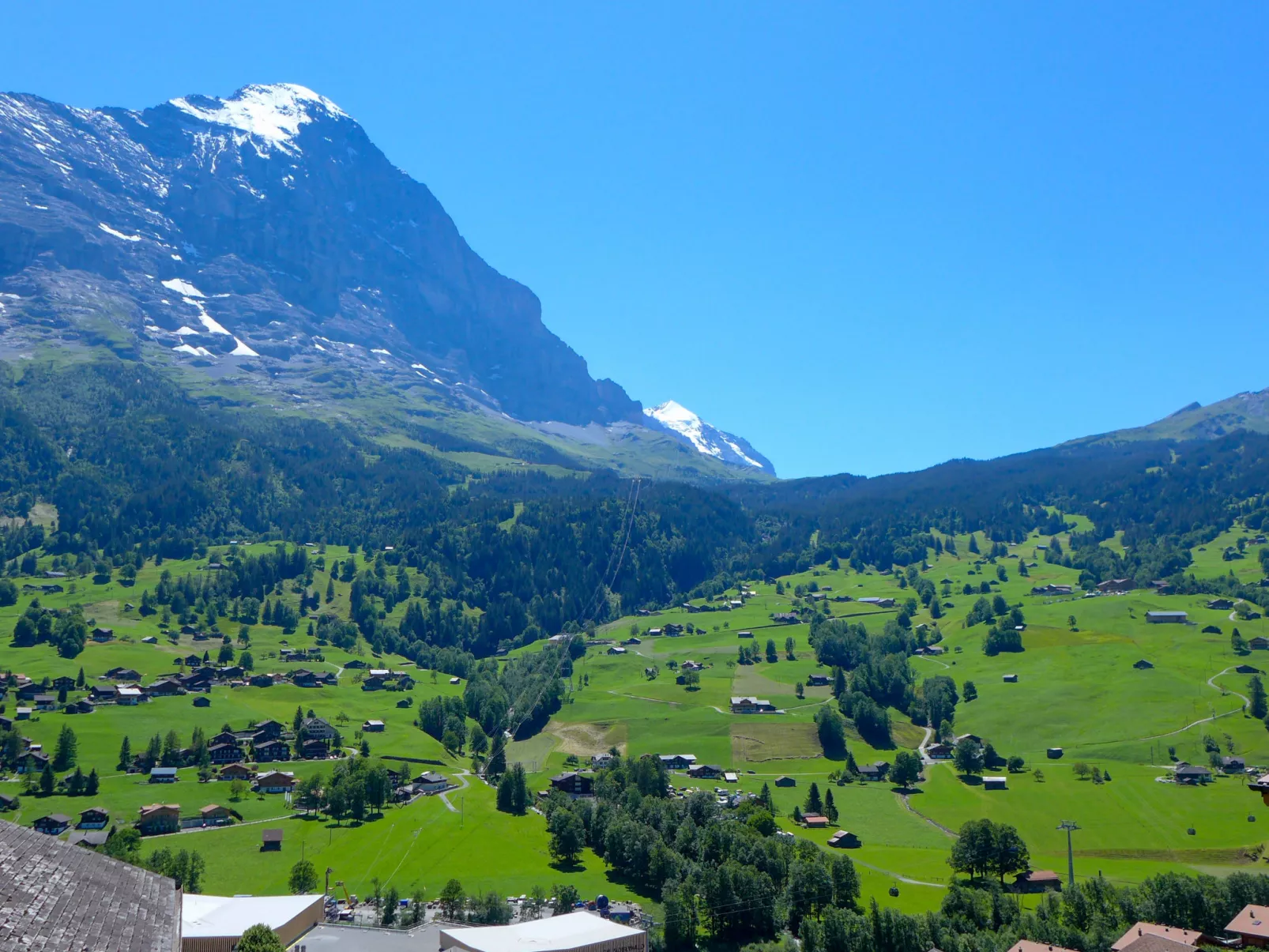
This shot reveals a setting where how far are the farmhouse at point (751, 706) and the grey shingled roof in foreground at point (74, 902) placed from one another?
15028cm

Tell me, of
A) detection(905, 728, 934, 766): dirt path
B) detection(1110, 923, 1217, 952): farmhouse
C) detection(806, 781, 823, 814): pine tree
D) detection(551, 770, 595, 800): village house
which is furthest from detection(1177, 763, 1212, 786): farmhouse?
detection(551, 770, 595, 800): village house

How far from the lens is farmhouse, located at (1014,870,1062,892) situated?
109m

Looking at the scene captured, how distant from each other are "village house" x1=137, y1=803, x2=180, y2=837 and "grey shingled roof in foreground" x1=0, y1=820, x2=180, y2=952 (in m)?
77.9

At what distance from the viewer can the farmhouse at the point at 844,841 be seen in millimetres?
125812

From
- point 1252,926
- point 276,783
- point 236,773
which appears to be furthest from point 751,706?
point 1252,926

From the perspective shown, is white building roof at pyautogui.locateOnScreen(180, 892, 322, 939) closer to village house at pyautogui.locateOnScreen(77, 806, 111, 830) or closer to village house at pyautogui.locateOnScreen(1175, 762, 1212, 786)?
village house at pyautogui.locateOnScreen(77, 806, 111, 830)

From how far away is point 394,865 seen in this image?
112812 mm

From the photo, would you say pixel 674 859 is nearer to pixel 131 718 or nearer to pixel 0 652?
pixel 131 718

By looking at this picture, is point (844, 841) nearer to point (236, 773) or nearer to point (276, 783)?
point (276, 783)

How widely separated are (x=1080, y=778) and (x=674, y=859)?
71.1 m

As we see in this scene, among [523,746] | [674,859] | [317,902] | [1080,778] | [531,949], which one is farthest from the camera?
[523,746]

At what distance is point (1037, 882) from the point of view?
109 metres

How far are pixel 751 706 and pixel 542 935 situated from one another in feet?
381

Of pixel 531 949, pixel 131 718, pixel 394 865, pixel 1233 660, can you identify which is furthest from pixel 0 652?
pixel 1233 660
